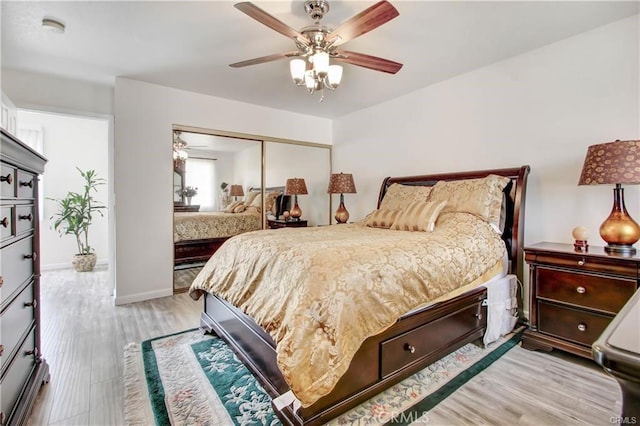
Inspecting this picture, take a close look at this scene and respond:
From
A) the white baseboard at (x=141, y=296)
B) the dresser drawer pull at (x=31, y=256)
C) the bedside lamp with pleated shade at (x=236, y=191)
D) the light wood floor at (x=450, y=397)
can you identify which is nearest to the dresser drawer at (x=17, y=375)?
the light wood floor at (x=450, y=397)

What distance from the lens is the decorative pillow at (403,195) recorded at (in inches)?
A: 127

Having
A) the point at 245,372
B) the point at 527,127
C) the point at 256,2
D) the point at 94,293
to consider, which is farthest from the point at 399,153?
the point at 94,293

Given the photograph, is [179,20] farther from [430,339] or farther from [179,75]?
[430,339]

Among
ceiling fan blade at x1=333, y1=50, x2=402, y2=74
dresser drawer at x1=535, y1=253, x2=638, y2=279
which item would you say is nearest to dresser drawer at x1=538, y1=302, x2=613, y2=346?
dresser drawer at x1=535, y1=253, x2=638, y2=279

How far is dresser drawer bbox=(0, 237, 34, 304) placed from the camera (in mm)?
1279

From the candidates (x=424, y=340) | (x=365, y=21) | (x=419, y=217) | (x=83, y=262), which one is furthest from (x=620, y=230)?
(x=83, y=262)

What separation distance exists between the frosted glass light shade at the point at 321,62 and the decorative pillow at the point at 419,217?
4.66 ft

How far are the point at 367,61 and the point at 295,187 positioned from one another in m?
2.57

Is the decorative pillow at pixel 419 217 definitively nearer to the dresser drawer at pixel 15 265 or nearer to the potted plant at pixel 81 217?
the dresser drawer at pixel 15 265

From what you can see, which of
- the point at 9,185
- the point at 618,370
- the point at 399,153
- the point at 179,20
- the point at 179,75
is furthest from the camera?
the point at 399,153

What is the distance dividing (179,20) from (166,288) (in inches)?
113

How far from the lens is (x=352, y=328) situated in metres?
1.48

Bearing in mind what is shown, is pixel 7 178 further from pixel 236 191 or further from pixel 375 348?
pixel 236 191

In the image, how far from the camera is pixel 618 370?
500 mm
